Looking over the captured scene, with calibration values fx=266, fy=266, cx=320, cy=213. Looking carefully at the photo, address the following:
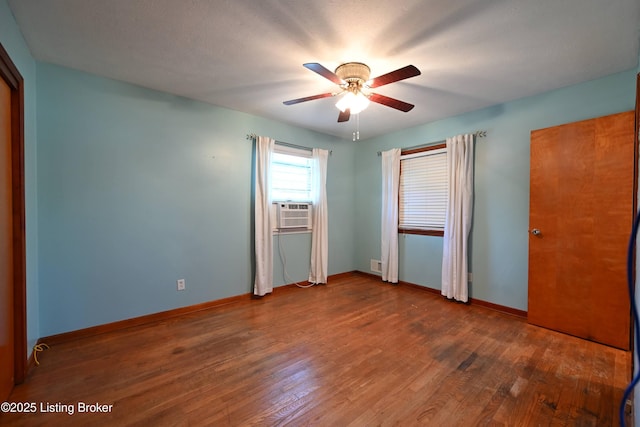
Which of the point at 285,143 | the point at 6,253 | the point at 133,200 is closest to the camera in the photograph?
the point at 6,253

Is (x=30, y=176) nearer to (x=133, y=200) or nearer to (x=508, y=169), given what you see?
(x=133, y=200)

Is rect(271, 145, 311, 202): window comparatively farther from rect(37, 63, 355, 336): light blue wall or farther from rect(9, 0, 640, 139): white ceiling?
rect(9, 0, 640, 139): white ceiling

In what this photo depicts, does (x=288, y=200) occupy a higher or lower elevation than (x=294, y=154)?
lower

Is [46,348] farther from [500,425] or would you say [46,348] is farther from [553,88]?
[553,88]

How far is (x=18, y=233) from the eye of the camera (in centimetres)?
184

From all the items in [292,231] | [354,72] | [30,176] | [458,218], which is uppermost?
[354,72]

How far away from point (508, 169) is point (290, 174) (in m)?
2.78

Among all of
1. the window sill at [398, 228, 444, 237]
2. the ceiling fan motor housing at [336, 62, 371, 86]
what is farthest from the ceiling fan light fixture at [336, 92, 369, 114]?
the window sill at [398, 228, 444, 237]

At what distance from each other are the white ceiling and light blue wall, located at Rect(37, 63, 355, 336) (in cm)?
33

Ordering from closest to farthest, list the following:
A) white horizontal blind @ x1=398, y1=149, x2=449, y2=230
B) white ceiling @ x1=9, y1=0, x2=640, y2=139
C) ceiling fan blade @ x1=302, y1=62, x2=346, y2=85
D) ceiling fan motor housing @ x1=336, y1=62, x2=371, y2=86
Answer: white ceiling @ x1=9, y1=0, x2=640, y2=139 < ceiling fan blade @ x1=302, y1=62, x2=346, y2=85 < ceiling fan motor housing @ x1=336, y1=62, x2=371, y2=86 < white horizontal blind @ x1=398, y1=149, x2=449, y2=230

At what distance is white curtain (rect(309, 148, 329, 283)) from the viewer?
163 inches

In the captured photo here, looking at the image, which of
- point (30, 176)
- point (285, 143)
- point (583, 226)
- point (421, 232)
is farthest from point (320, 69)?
point (421, 232)

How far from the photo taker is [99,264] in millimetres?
2529

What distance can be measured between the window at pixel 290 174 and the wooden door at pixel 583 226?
9.23ft
